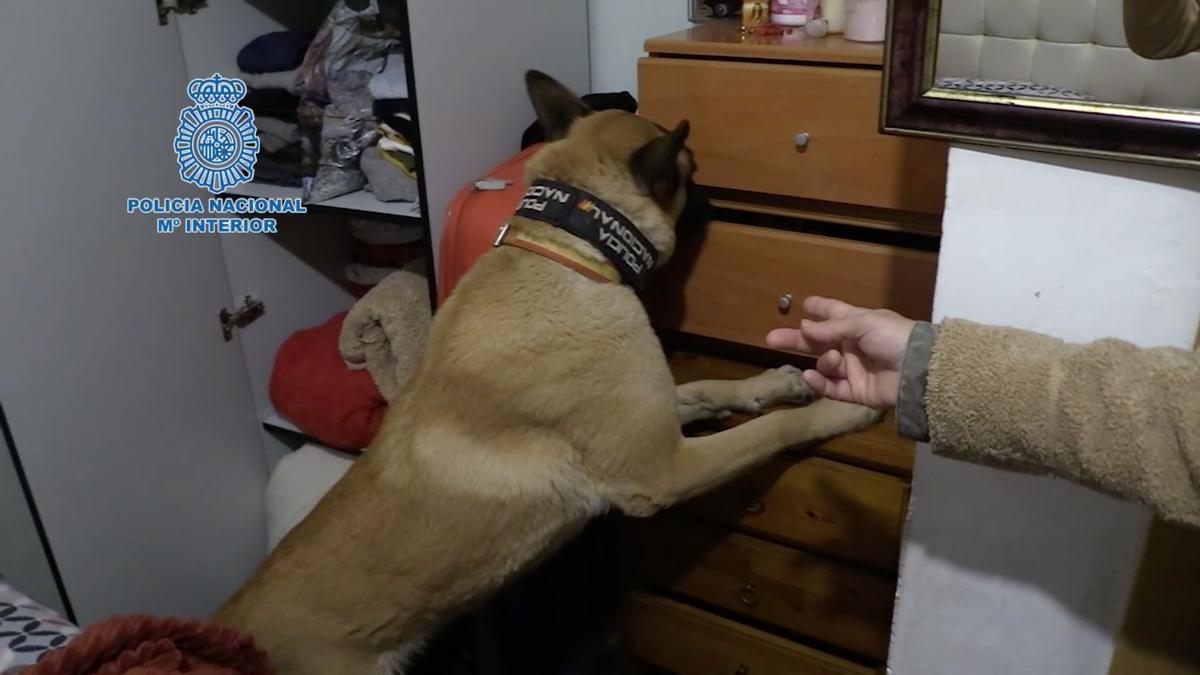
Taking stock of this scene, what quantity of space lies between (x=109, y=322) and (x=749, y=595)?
1.24m

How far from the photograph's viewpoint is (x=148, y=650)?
941 mm

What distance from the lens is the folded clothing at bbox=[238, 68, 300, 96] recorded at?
5.74ft

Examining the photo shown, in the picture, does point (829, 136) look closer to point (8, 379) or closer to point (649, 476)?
point (649, 476)

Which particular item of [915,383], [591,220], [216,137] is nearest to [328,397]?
[216,137]

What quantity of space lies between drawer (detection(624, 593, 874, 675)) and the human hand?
2.18 feet

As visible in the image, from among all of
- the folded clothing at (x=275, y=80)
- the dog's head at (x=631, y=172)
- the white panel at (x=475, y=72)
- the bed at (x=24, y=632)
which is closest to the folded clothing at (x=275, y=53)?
the folded clothing at (x=275, y=80)

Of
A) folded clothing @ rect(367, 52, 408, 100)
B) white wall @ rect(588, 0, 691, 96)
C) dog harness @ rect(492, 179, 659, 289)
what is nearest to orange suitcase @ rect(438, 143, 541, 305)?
dog harness @ rect(492, 179, 659, 289)

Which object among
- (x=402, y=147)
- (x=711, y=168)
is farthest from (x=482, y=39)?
(x=711, y=168)

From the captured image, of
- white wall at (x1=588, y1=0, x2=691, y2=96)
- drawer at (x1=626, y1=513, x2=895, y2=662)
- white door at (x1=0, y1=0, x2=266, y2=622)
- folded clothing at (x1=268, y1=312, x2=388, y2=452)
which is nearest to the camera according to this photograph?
drawer at (x1=626, y1=513, x2=895, y2=662)

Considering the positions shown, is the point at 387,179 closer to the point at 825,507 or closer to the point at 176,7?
the point at 176,7

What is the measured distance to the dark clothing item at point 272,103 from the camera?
1.79m

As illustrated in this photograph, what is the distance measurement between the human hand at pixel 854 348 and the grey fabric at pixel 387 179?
0.88 metres

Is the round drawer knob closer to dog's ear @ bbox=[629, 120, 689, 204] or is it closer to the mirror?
dog's ear @ bbox=[629, 120, 689, 204]

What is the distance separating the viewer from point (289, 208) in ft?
5.78
